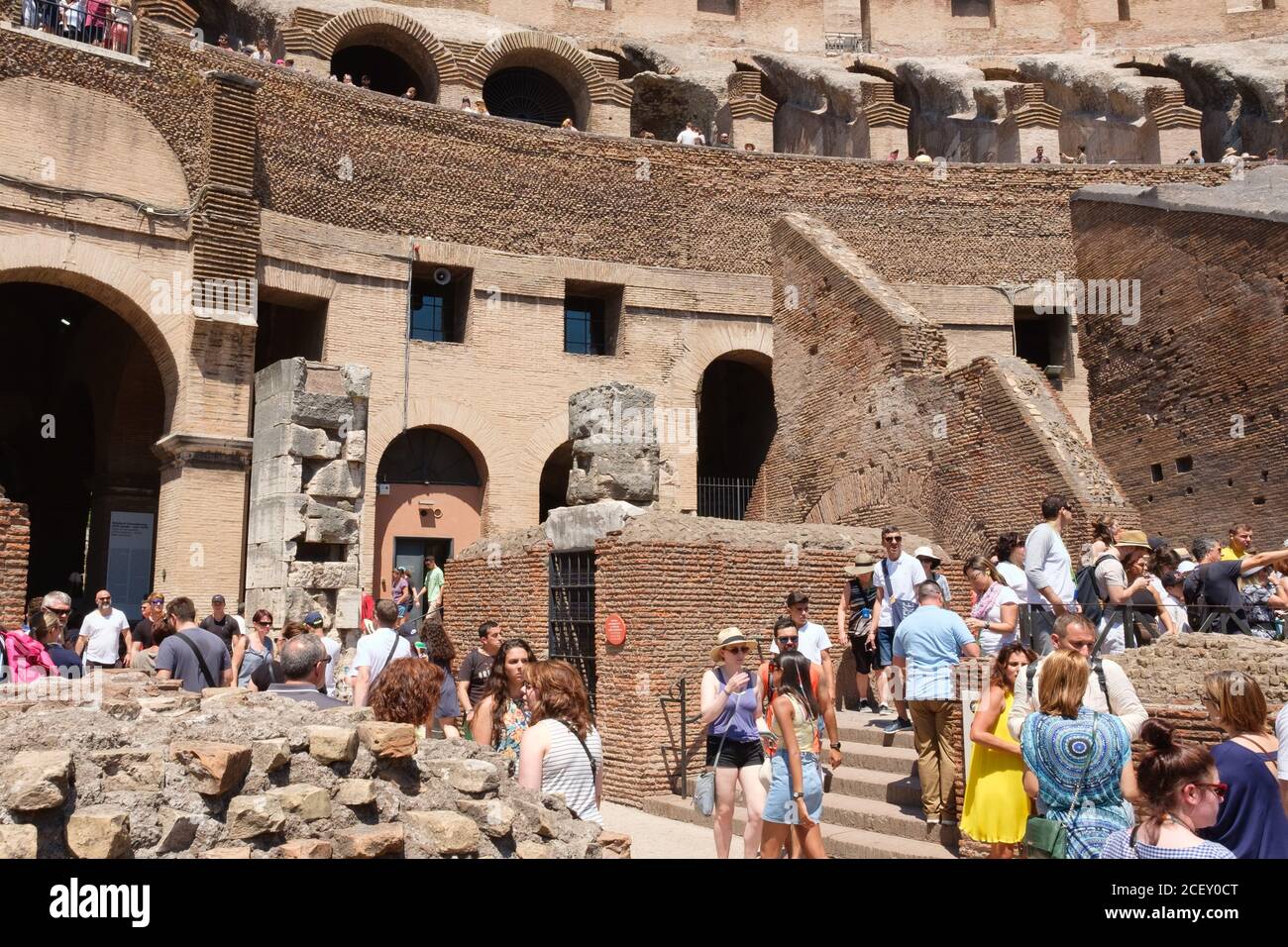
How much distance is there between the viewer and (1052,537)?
7.75 m

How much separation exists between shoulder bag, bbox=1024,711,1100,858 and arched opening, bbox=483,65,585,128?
26358 millimetres

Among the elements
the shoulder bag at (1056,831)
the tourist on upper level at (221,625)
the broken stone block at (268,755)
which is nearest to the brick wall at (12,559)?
the tourist on upper level at (221,625)

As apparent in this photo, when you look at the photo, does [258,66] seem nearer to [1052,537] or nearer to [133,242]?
[133,242]

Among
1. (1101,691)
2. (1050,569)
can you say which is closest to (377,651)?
(1101,691)

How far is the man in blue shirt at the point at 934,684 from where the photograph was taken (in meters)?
6.83

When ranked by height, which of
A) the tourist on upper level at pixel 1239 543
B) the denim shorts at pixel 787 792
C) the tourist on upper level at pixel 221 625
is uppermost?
the tourist on upper level at pixel 1239 543

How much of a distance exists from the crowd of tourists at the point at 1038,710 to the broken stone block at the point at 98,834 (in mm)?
2918

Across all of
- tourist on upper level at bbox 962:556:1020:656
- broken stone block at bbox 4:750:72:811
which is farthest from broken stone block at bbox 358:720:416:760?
tourist on upper level at bbox 962:556:1020:656

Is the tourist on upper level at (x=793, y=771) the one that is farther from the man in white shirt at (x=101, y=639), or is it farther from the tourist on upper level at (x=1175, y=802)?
the man in white shirt at (x=101, y=639)

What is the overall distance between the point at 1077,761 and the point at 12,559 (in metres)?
9.59

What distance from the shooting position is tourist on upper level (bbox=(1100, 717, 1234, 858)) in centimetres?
364

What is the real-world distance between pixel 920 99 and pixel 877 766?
27.4 m

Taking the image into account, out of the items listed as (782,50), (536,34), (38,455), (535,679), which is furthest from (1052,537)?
(782,50)

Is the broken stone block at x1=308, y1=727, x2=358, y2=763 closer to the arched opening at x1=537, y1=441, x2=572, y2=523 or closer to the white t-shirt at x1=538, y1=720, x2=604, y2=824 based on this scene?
the white t-shirt at x1=538, y1=720, x2=604, y2=824
